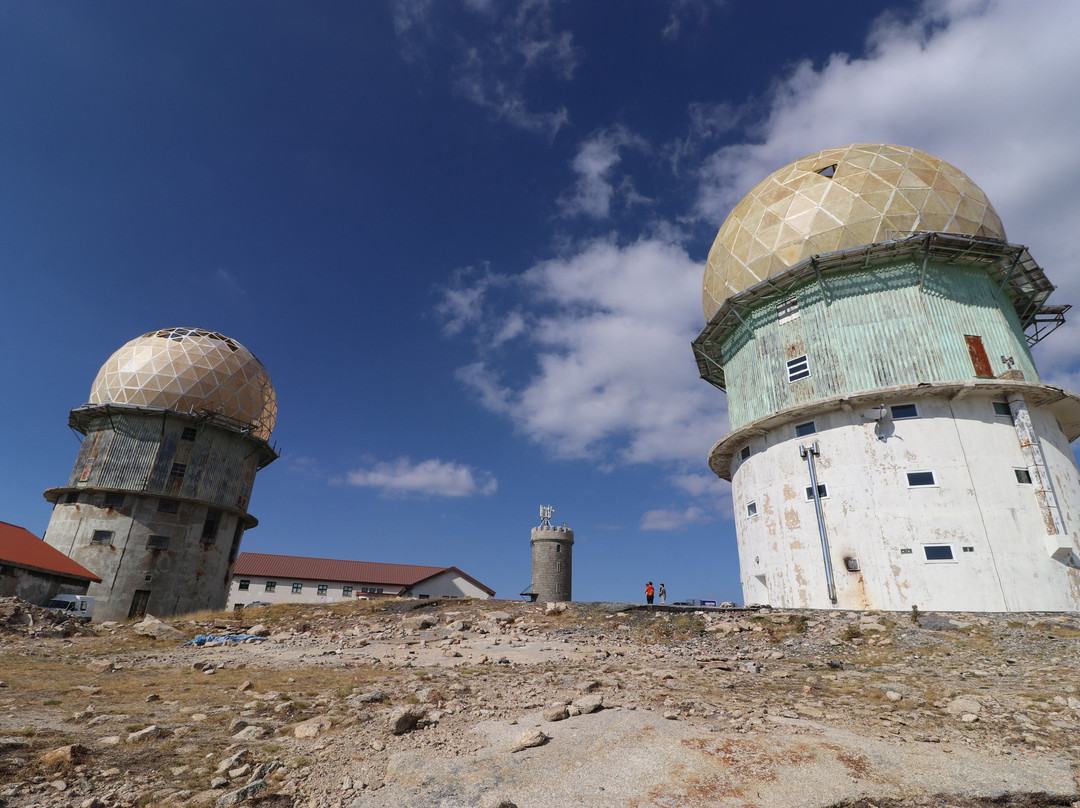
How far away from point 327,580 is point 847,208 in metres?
47.3

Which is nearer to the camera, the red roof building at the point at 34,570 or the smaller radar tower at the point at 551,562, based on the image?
the red roof building at the point at 34,570

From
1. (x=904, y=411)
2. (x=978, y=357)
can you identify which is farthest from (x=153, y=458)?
(x=978, y=357)

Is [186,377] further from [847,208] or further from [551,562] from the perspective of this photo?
[847,208]

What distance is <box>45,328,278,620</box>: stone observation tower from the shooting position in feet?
89.8

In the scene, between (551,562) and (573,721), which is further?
(551,562)

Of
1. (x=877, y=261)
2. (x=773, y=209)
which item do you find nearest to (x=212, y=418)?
(x=773, y=209)

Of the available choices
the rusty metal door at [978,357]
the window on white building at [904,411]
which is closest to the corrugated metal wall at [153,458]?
the window on white building at [904,411]

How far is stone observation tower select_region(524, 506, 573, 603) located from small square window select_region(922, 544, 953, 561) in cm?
2191

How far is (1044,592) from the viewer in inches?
597

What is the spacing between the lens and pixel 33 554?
79.8 ft

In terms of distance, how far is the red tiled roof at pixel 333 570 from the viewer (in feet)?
157

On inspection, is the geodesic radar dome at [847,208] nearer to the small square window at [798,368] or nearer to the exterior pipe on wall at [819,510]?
the small square window at [798,368]

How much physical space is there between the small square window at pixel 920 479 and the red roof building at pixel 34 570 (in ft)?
111

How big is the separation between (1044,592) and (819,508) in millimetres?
5971
